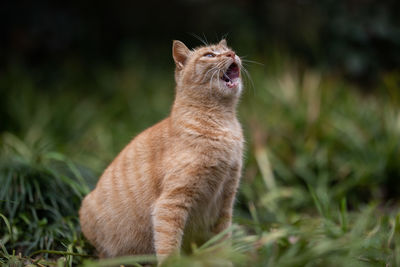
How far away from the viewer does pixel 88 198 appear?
9.96 feet

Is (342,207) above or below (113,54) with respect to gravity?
below

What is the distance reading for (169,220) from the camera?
2.48 metres

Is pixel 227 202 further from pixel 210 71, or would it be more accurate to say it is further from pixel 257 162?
pixel 257 162

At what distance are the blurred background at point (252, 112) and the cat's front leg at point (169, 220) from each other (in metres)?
0.40

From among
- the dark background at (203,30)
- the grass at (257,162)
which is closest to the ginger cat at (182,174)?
the grass at (257,162)

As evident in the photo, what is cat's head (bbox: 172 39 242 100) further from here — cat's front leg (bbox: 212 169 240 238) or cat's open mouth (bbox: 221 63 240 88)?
cat's front leg (bbox: 212 169 240 238)

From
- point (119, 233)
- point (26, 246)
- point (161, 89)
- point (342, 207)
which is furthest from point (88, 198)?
point (161, 89)

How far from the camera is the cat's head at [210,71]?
2.74m

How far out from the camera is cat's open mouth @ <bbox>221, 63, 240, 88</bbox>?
9.04 feet

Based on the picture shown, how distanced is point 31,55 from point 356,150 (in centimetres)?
595

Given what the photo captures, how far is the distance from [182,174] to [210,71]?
0.74 m

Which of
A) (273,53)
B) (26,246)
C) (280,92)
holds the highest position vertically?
(273,53)

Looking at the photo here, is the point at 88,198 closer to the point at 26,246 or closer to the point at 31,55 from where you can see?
the point at 26,246

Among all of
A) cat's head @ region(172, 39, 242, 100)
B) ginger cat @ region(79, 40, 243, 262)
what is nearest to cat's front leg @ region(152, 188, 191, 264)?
ginger cat @ region(79, 40, 243, 262)
